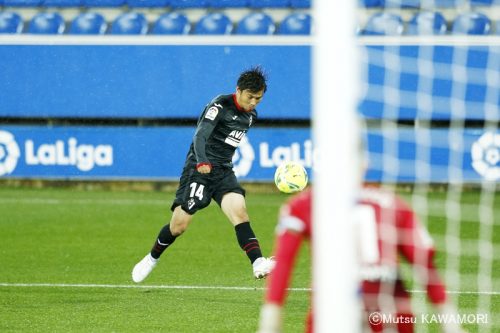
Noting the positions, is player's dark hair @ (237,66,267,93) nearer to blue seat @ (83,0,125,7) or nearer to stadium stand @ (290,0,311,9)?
stadium stand @ (290,0,311,9)

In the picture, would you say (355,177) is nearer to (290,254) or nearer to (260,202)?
(290,254)

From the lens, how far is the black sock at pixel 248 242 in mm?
9094

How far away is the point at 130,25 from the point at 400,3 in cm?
445

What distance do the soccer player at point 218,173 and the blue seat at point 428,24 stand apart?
7588 mm

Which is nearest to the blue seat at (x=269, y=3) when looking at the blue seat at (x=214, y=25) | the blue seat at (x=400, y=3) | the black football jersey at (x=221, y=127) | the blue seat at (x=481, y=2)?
the blue seat at (x=214, y=25)

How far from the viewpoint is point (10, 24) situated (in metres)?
18.1

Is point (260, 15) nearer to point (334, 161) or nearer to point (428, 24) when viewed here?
point (428, 24)

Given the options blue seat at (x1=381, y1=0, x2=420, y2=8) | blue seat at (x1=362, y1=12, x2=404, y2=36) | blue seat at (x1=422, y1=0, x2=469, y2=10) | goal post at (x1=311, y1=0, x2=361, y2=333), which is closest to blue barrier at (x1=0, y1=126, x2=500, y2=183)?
blue seat at (x1=362, y1=12, x2=404, y2=36)

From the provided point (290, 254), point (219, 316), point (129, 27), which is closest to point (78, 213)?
point (129, 27)

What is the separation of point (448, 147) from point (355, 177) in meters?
12.6

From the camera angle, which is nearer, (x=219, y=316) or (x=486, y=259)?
(x=219, y=316)

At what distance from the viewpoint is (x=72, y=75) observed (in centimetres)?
1661

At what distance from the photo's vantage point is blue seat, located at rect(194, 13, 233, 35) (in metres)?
17.6

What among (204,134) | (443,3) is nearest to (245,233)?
(204,134)
